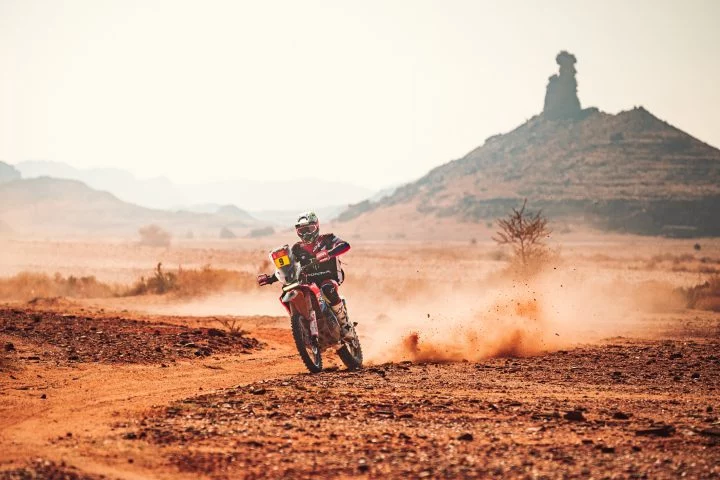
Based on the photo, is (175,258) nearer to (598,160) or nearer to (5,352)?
(5,352)

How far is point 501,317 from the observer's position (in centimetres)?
1600

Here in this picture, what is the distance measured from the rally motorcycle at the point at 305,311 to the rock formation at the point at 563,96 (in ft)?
565

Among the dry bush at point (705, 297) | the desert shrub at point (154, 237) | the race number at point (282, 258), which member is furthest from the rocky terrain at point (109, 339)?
the desert shrub at point (154, 237)

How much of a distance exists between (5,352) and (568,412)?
8792mm

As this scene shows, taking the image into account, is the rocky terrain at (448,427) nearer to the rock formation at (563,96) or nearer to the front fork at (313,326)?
the front fork at (313,326)

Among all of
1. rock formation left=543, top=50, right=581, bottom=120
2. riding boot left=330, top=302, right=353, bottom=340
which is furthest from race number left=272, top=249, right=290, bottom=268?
rock formation left=543, top=50, right=581, bottom=120

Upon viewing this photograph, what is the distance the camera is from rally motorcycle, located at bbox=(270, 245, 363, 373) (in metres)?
11.6

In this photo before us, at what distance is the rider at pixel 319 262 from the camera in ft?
39.9

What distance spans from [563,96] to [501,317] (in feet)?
563

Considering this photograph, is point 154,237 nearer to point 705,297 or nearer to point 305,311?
point 705,297

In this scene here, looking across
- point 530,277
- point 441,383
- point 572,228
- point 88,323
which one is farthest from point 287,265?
point 572,228

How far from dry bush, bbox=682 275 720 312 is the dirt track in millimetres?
15803

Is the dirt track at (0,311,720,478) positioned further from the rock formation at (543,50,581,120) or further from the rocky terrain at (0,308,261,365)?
the rock formation at (543,50,581,120)

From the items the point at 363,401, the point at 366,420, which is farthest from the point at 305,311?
the point at 366,420
